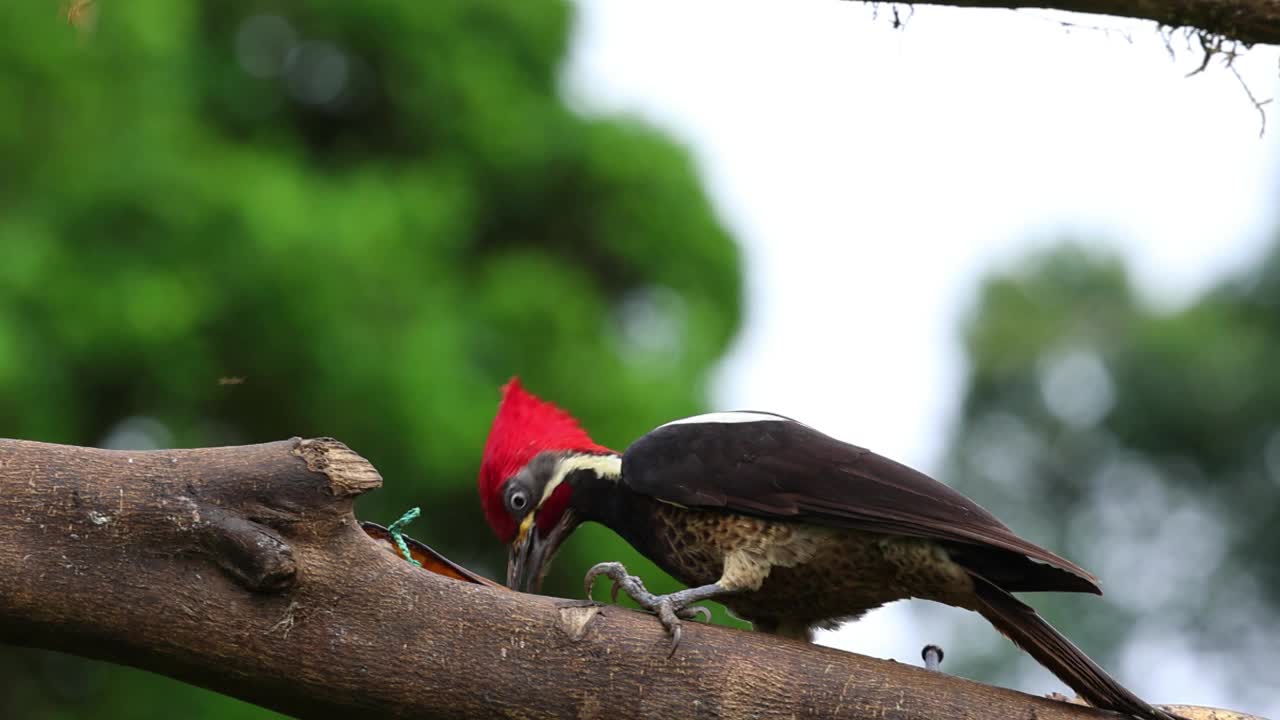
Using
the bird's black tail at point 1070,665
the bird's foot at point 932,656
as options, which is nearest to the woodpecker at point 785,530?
the bird's black tail at point 1070,665

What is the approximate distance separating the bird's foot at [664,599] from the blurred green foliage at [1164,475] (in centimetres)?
1028

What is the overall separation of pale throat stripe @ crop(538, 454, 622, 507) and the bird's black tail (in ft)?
3.63

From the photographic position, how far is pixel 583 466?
3.61 metres

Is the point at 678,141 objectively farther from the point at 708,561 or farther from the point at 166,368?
the point at 708,561

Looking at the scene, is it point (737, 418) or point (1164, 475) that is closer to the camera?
point (737, 418)

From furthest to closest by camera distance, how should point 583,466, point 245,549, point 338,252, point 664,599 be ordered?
point 338,252, point 583,466, point 664,599, point 245,549

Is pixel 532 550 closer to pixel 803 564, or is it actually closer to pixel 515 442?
pixel 515 442

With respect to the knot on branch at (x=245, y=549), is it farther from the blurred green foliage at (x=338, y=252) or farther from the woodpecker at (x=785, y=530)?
the blurred green foliage at (x=338, y=252)

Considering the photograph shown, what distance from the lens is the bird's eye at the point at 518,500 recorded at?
3.64 metres

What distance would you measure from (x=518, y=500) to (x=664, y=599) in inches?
35.8

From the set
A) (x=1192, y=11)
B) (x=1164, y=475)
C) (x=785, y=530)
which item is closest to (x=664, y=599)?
(x=785, y=530)

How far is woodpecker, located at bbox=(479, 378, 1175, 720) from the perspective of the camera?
288 centimetres

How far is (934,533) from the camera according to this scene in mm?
2893

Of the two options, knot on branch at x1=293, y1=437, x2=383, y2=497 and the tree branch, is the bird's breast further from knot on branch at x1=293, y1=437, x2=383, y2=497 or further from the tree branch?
the tree branch
